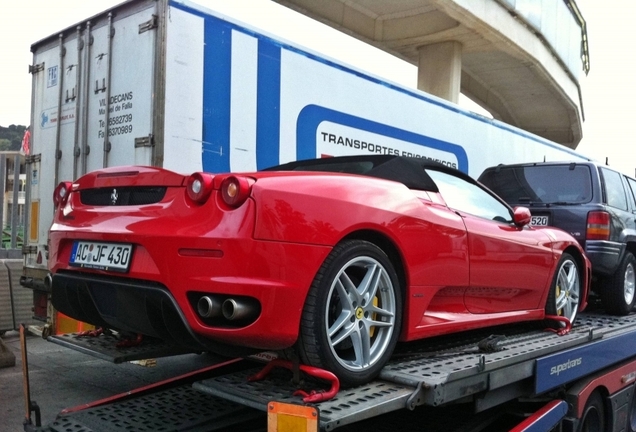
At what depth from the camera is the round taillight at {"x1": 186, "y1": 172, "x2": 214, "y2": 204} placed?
2484mm

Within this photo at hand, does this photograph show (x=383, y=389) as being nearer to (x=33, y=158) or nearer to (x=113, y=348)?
(x=113, y=348)

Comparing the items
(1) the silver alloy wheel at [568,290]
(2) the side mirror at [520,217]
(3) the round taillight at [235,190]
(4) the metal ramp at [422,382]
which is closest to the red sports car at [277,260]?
(3) the round taillight at [235,190]

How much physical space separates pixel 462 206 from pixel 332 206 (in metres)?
1.32

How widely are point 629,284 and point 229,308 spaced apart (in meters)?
4.91

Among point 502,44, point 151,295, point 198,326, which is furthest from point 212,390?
point 502,44

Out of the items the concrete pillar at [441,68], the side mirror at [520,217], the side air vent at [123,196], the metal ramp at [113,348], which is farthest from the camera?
the concrete pillar at [441,68]

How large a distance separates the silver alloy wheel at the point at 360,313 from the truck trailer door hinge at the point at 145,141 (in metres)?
2.57

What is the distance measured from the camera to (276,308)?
7.69 feet

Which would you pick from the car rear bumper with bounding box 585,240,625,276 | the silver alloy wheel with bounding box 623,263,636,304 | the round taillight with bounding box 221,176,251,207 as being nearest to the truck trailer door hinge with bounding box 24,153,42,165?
the round taillight with bounding box 221,176,251,207

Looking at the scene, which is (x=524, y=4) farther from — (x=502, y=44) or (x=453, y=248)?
(x=453, y=248)

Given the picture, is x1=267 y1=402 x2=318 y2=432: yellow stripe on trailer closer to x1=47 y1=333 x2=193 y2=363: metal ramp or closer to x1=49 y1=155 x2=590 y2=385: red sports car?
x1=49 y1=155 x2=590 y2=385: red sports car

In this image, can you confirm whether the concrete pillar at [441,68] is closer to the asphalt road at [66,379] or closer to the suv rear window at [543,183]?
the suv rear window at [543,183]

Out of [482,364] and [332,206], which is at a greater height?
[332,206]

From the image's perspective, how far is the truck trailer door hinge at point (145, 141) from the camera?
15.5 feet
